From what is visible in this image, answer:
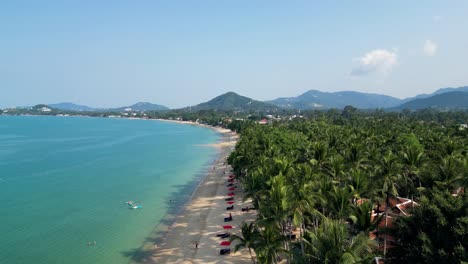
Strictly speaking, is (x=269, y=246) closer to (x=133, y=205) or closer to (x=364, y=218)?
(x=364, y=218)

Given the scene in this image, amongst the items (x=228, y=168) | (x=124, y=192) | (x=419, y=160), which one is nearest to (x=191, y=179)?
(x=228, y=168)

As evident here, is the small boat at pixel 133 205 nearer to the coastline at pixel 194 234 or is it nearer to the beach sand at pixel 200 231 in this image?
the coastline at pixel 194 234

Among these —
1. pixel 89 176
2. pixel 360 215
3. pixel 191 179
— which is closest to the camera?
pixel 360 215

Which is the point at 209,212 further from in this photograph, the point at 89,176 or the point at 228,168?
the point at 89,176

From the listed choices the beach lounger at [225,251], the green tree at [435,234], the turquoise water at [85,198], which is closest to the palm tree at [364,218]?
Result: the green tree at [435,234]

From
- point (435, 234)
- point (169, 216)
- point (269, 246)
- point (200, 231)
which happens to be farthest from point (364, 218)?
point (169, 216)
